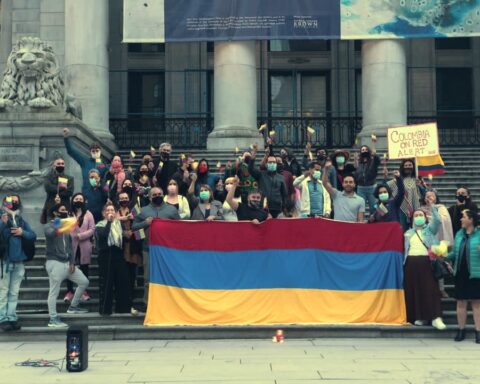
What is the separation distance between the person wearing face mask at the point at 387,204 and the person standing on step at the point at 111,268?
453cm

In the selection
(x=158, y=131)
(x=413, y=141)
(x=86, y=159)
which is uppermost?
(x=158, y=131)

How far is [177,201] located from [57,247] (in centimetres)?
243

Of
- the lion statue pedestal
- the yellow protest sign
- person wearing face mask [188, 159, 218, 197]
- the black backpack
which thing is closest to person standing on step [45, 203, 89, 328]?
the black backpack

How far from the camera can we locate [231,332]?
42.3 ft

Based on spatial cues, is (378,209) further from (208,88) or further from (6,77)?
(208,88)

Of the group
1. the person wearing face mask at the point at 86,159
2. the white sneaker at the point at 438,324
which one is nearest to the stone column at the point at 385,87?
the person wearing face mask at the point at 86,159

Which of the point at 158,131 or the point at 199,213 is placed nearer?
the point at 199,213

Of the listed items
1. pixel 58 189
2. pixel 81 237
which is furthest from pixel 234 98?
pixel 81 237

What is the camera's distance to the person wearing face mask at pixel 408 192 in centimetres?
1497

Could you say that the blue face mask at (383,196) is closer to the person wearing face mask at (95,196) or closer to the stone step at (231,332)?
the stone step at (231,332)

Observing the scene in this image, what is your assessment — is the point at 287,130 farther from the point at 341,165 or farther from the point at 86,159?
the point at 86,159

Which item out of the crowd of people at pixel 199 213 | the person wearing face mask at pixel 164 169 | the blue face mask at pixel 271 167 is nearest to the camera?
the crowd of people at pixel 199 213

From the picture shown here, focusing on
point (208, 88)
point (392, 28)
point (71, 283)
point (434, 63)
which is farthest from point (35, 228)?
point (434, 63)

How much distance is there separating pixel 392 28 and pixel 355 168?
28.6ft
